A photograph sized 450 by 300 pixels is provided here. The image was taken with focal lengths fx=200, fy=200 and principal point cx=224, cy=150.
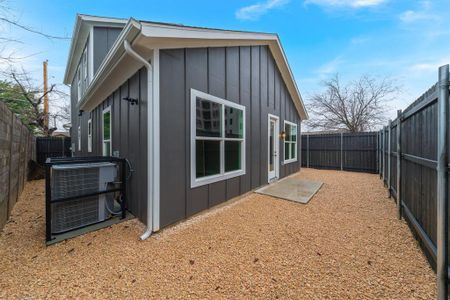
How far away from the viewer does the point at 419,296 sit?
6.15 feet

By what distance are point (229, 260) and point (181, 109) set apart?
258 centimetres

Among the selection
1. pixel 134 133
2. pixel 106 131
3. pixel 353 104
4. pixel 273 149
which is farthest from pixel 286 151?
pixel 353 104

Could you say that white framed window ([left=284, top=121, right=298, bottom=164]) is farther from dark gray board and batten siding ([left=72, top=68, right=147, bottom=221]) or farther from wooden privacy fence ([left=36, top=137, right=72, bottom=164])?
wooden privacy fence ([left=36, top=137, right=72, bottom=164])

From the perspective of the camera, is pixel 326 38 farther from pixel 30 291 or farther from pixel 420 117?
pixel 30 291

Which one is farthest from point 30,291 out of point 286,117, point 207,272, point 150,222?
point 286,117

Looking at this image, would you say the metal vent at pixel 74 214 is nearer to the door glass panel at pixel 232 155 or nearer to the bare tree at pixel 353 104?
the door glass panel at pixel 232 155

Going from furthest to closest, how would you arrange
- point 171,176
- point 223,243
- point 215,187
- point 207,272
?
point 215,187, point 171,176, point 223,243, point 207,272

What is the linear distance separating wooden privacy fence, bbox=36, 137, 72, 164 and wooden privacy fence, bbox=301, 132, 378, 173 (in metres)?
15.3

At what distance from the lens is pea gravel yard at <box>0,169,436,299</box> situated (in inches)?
78.7

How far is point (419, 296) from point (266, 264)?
4.69 ft

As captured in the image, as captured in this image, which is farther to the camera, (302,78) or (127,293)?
(302,78)

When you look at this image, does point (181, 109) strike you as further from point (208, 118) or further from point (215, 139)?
point (215, 139)

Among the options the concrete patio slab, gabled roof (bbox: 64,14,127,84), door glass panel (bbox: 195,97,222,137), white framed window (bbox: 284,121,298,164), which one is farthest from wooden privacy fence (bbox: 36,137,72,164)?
white framed window (bbox: 284,121,298,164)

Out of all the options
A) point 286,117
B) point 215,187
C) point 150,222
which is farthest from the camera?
point 286,117
